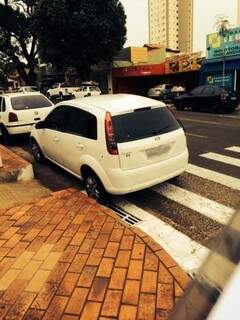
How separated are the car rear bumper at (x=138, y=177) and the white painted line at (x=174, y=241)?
0.42 metres

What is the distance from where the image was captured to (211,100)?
1877 cm

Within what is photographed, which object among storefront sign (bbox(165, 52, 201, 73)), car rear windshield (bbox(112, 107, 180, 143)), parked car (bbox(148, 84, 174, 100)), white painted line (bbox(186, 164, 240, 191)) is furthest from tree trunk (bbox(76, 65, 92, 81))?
car rear windshield (bbox(112, 107, 180, 143))

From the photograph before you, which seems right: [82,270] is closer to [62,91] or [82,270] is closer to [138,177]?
[138,177]

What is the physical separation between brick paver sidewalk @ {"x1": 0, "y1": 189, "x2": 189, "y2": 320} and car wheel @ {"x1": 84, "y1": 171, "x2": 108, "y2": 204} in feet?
1.98

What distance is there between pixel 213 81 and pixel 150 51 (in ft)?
65.8

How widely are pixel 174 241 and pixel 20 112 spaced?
25.4ft

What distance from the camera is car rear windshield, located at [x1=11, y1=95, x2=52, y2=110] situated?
35.6 ft

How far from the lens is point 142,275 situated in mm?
3547

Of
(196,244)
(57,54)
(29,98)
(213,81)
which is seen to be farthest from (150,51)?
(196,244)

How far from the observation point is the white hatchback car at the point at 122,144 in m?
5.29

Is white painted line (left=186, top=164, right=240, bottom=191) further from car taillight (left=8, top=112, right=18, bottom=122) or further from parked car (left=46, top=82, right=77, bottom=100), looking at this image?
parked car (left=46, top=82, right=77, bottom=100)

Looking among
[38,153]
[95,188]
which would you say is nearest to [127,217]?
[95,188]

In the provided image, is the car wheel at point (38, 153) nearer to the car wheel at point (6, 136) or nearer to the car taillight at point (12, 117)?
the car taillight at point (12, 117)

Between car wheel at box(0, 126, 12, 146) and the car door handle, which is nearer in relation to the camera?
the car door handle
